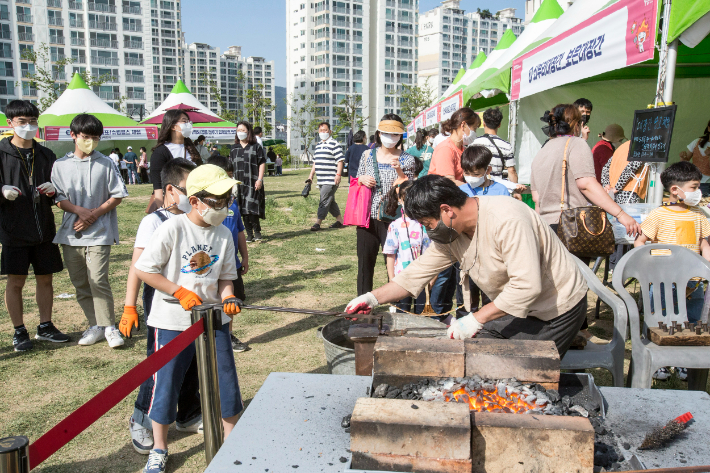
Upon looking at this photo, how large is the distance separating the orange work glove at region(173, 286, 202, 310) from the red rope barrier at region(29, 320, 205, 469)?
6.2 inches

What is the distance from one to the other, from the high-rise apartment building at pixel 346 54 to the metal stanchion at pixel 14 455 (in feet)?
309

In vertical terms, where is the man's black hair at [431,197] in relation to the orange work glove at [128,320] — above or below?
above

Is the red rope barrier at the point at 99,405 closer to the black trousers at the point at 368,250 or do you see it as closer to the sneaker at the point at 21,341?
the black trousers at the point at 368,250

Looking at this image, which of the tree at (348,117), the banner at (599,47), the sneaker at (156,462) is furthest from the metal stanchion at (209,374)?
the tree at (348,117)

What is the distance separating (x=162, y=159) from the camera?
4.89 meters

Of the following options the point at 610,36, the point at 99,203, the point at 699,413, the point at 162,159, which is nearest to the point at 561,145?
the point at 610,36

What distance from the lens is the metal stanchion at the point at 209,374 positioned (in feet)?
8.45

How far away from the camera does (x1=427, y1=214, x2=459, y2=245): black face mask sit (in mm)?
2600

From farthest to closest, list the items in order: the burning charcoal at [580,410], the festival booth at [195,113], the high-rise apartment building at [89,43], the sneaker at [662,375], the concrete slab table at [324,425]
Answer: the high-rise apartment building at [89,43] < the festival booth at [195,113] < the sneaker at [662,375] < the burning charcoal at [580,410] < the concrete slab table at [324,425]

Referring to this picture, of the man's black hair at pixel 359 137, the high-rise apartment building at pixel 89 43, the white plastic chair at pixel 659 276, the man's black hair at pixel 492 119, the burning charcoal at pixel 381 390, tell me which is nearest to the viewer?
the burning charcoal at pixel 381 390

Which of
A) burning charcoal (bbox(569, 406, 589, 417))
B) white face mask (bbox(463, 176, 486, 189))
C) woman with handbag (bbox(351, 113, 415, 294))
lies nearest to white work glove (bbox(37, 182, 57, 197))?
woman with handbag (bbox(351, 113, 415, 294))

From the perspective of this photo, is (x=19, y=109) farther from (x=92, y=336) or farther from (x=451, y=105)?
(x=451, y=105)

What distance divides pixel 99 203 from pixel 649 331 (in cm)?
451

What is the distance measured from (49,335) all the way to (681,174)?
5633 millimetres
